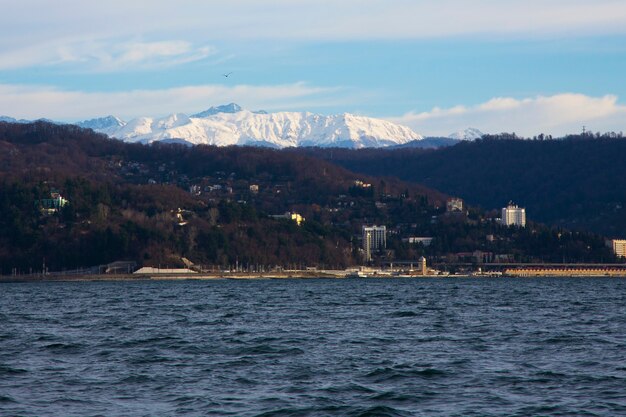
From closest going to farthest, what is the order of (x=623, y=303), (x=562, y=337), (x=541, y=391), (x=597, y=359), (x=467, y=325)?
(x=541, y=391)
(x=597, y=359)
(x=562, y=337)
(x=467, y=325)
(x=623, y=303)

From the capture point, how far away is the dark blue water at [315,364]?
122ft

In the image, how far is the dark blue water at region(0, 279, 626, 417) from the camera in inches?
1462

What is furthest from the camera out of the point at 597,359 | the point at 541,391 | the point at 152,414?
the point at 597,359

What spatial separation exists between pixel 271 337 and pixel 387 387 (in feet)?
57.8

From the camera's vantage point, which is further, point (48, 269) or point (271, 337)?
point (48, 269)

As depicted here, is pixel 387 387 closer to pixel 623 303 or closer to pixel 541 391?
pixel 541 391

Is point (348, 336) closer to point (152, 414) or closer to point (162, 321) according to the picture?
point (162, 321)

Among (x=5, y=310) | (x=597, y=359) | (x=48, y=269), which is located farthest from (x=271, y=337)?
(x=48, y=269)

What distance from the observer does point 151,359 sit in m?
47.7

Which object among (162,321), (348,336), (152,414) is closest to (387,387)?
(152,414)

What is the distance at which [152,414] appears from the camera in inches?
1404

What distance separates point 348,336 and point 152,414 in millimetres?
22575

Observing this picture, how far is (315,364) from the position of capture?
46.1 m

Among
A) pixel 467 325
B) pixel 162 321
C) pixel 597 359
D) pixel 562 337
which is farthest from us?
pixel 162 321
